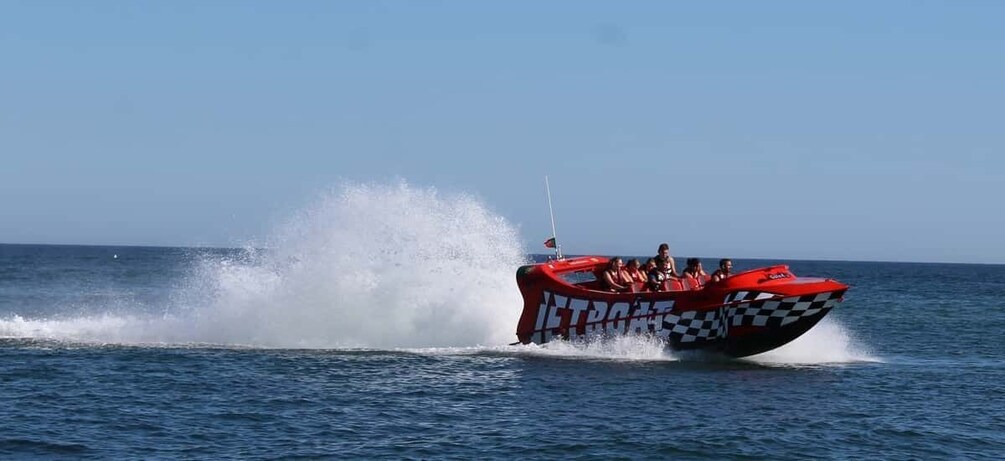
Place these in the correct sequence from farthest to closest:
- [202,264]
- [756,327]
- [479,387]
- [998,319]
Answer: [998,319] → [202,264] → [756,327] → [479,387]

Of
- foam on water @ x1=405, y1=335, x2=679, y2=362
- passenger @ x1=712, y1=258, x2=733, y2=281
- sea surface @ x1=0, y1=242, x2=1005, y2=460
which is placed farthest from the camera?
foam on water @ x1=405, y1=335, x2=679, y2=362

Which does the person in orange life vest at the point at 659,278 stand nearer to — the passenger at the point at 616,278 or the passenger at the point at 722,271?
the passenger at the point at 616,278

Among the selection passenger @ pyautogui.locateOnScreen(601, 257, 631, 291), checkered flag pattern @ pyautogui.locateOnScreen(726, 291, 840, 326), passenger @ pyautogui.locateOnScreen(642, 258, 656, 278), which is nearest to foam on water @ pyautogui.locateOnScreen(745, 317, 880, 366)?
checkered flag pattern @ pyautogui.locateOnScreen(726, 291, 840, 326)

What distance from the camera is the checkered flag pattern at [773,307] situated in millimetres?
20234

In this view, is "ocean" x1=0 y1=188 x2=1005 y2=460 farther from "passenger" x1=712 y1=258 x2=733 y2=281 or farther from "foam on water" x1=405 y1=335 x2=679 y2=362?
"passenger" x1=712 y1=258 x2=733 y2=281

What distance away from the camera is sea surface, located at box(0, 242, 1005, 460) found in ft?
46.4

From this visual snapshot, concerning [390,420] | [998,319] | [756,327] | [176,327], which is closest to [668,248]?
[756,327]

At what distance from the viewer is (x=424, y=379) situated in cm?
1881

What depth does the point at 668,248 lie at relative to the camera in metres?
22.5

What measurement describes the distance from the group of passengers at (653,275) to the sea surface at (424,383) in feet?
3.67

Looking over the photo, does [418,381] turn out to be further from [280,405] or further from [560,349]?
[560,349]

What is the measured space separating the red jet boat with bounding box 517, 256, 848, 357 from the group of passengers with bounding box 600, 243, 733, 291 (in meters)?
0.16

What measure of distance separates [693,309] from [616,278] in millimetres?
1758

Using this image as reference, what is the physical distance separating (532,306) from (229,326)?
21.3 ft
